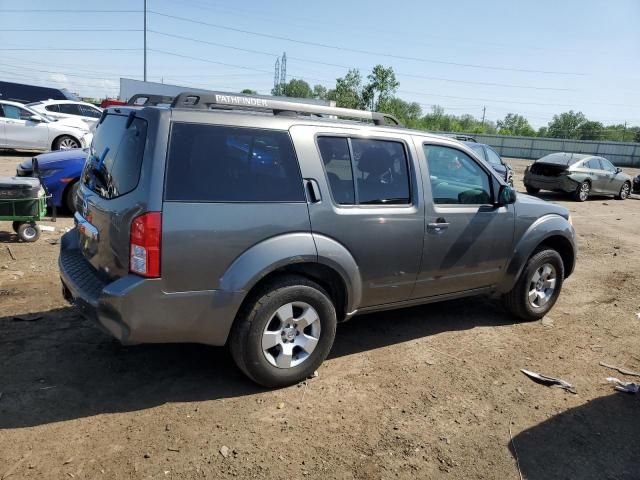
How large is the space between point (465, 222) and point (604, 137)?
255ft

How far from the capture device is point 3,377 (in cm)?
349

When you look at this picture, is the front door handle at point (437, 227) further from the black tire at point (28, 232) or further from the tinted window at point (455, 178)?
the black tire at point (28, 232)

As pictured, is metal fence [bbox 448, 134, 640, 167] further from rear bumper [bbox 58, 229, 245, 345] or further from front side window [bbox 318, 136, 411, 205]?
rear bumper [bbox 58, 229, 245, 345]

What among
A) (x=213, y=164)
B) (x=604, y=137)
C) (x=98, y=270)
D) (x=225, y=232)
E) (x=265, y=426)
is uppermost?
(x=604, y=137)

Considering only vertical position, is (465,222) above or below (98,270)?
above

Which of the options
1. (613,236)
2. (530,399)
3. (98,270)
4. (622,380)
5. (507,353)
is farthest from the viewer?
(613,236)

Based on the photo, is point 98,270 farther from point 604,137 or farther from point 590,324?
point 604,137

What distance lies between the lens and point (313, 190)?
355 cm

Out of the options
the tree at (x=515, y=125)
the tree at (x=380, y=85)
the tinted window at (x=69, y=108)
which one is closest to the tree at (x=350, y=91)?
the tree at (x=380, y=85)

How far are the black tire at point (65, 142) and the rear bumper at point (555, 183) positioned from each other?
1448cm

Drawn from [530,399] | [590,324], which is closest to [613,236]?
[590,324]

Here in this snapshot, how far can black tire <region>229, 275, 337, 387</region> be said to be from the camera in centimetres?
334

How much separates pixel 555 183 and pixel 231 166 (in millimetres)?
15313

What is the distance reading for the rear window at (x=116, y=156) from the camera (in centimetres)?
314
